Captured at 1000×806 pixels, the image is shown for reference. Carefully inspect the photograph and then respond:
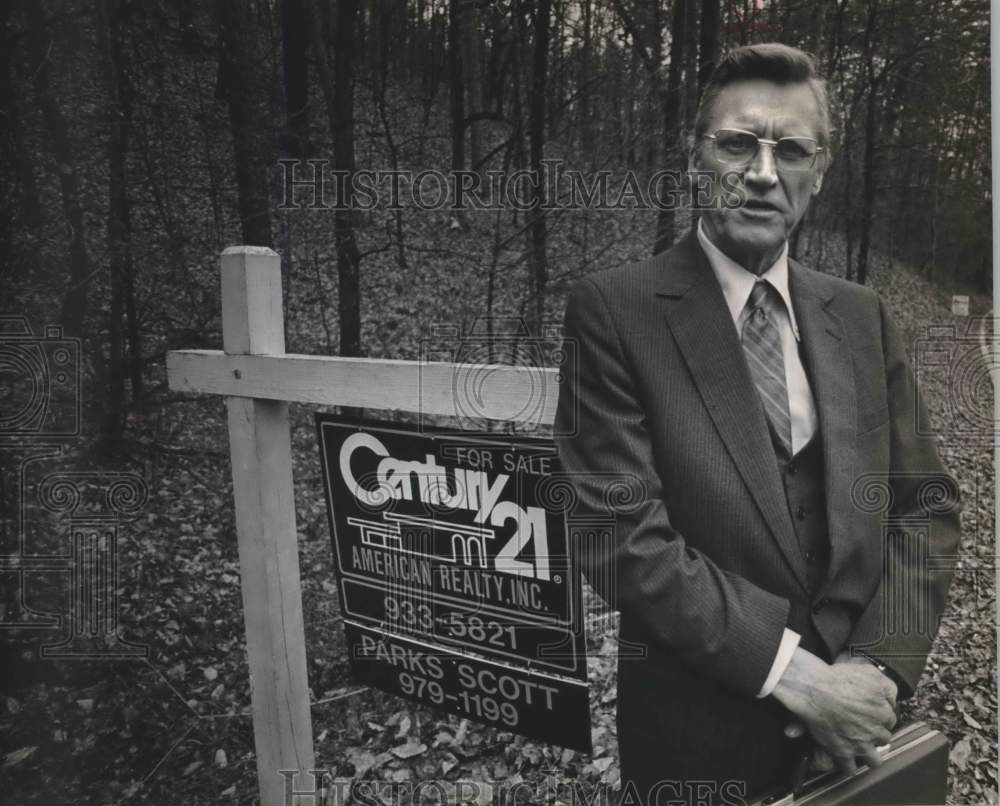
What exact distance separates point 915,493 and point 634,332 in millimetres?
577

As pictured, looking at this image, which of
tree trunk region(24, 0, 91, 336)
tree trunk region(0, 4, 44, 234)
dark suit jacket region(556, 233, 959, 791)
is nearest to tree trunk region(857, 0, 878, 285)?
dark suit jacket region(556, 233, 959, 791)

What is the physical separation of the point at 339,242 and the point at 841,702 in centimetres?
170

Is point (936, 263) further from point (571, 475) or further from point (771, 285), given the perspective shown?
point (571, 475)

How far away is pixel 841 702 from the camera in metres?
1.26

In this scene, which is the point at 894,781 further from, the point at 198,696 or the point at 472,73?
the point at 198,696

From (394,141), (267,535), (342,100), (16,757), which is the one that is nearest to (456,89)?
(394,141)

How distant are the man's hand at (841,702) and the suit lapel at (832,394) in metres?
0.16

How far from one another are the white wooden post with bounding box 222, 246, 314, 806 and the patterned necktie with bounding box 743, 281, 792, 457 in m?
1.18

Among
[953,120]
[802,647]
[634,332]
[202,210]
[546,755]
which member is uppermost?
[953,120]

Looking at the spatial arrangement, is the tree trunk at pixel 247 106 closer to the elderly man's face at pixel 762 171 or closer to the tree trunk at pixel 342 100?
the tree trunk at pixel 342 100

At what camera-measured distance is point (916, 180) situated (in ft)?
5.51

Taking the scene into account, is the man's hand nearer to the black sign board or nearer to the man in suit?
the man in suit

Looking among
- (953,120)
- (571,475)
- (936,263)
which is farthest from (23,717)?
(953,120)

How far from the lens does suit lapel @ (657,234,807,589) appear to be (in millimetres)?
1276
